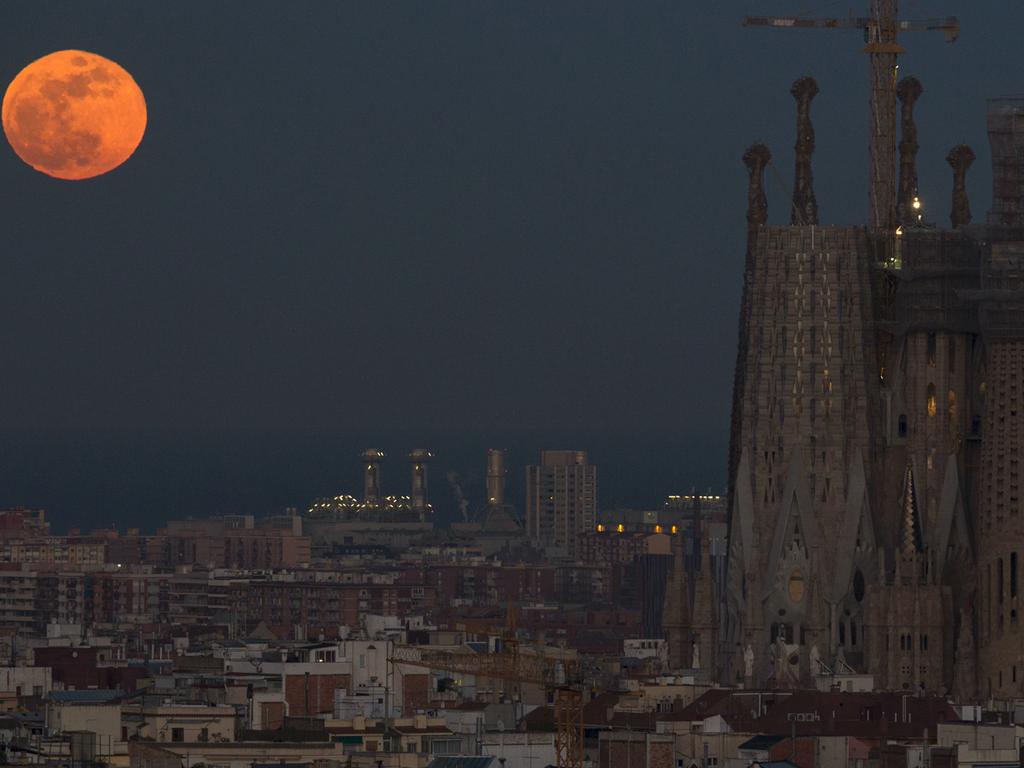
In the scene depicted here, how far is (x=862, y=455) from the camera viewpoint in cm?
12294

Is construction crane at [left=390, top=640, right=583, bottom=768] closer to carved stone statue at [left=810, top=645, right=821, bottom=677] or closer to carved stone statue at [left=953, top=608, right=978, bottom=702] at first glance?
carved stone statue at [left=810, top=645, right=821, bottom=677]

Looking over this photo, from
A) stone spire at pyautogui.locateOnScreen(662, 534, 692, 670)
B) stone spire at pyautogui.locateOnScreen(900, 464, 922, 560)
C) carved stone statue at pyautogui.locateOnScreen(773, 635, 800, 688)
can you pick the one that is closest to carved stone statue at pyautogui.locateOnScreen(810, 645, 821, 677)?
carved stone statue at pyautogui.locateOnScreen(773, 635, 800, 688)

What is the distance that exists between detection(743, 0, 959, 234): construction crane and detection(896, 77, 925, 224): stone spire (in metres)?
0.31

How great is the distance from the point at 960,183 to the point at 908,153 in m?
1.64

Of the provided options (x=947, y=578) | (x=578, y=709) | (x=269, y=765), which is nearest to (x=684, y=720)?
(x=578, y=709)

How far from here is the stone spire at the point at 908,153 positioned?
127562 mm

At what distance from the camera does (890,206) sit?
12800 cm

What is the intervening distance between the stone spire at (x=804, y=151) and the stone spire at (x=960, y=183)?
3.75m

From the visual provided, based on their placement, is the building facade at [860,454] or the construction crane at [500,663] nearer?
the construction crane at [500,663]

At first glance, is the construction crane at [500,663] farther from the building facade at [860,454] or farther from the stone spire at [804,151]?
the stone spire at [804,151]

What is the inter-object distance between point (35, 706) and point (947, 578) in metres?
25.9

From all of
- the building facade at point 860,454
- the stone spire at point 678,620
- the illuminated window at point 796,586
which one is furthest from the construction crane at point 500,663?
the illuminated window at point 796,586

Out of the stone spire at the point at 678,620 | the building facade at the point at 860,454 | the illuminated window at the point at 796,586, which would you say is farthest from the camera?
the stone spire at the point at 678,620

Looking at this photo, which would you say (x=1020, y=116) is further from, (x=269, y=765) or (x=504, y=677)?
(x=269, y=765)
